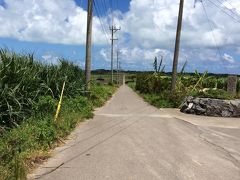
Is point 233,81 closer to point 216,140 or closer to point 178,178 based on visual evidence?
point 216,140

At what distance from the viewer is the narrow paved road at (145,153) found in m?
9.16

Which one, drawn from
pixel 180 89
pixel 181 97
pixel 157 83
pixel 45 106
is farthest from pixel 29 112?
pixel 157 83

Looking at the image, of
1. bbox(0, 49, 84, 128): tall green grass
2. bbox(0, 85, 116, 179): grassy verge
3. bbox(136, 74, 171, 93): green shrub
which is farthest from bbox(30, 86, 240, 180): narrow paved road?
bbox(136, 74, 171, 93): green shrub

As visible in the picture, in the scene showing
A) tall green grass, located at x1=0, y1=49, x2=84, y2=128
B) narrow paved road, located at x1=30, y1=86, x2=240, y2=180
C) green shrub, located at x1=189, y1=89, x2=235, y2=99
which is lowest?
narrow paved road, located at x1=30, y1=86, x2=240, y2=180

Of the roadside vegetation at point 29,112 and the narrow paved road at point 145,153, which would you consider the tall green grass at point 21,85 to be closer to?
the roadside vegetation at point 29,112

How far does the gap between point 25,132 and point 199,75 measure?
86.3 ft

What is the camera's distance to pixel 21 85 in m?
15.2

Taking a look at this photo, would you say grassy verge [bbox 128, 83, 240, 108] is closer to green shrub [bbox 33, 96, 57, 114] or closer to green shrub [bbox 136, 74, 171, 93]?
green shrub [bbox 136, 74, 171, 93]

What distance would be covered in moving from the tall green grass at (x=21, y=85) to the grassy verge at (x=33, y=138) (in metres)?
0.35

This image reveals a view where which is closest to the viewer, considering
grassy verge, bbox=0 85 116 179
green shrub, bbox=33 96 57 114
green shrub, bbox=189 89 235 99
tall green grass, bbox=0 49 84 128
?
grassy verge, bbox=0 85 116 179

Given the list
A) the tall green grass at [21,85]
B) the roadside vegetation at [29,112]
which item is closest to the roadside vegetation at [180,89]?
the roadside vegetation at [29,112]

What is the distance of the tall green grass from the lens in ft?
45.4

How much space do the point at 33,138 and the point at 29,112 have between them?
3.74m

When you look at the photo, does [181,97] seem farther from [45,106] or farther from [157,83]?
[157,83]
